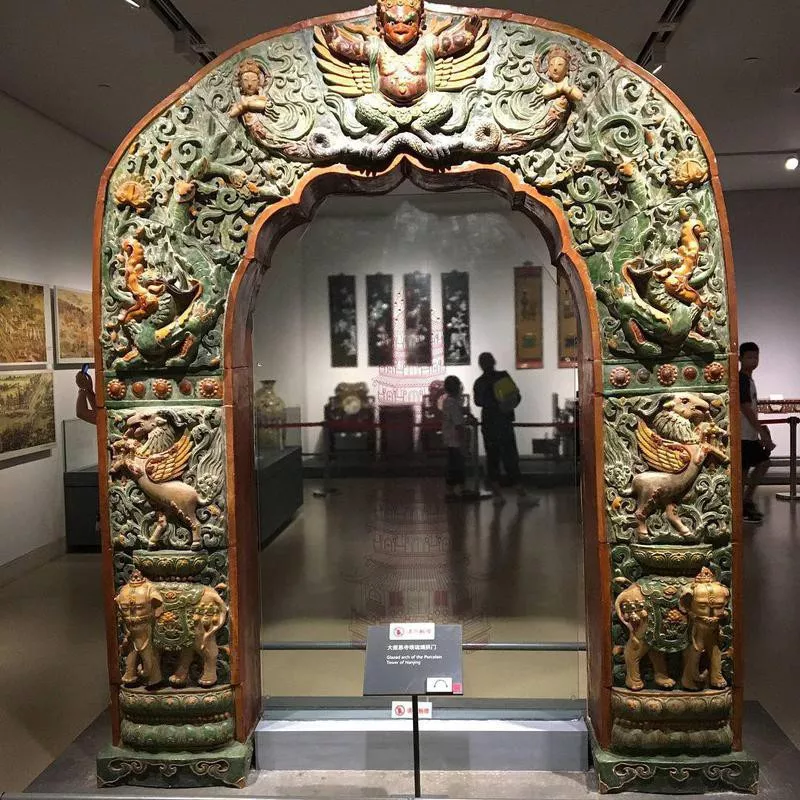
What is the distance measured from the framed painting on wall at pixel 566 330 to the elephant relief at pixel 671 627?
111cm

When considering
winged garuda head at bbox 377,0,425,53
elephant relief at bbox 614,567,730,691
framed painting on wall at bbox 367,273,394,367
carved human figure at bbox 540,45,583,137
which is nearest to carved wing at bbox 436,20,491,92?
winged garuda head at bbox 377,0,425,53

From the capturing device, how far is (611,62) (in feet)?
10.1

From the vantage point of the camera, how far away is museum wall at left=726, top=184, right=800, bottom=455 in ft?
30.3

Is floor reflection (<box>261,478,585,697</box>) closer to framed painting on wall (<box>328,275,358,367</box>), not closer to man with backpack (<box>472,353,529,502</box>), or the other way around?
man with backpack (<box>472,353,529,502</box>)

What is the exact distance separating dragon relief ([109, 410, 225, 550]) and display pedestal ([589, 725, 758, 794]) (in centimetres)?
191

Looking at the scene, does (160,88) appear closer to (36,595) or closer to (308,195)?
(308,195)

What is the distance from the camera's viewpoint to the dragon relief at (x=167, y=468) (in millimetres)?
3162

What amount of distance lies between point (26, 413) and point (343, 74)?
14.4 feet

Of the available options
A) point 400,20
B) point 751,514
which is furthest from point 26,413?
point 751,514

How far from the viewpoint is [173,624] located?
3.21 metres

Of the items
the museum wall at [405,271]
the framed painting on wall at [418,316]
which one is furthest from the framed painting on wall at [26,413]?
the framed painting on wall at [418,316]

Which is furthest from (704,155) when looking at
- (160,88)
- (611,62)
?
(160,88)

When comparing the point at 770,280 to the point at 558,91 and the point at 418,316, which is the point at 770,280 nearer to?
the point at 418,316

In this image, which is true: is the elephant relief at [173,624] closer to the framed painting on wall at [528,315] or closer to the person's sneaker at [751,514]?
the framed painting on wall at [528,315]
